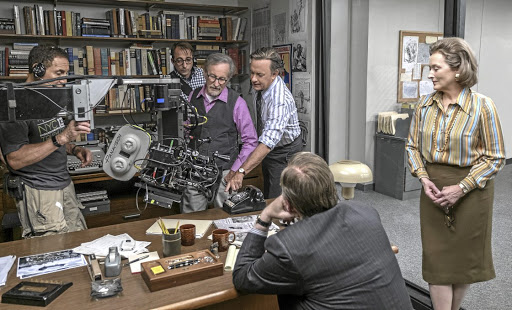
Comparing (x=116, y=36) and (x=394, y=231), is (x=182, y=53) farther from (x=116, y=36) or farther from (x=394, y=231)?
(x=394, y=231)

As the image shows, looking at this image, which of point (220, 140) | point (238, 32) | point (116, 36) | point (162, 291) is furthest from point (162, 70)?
point (162, 291)

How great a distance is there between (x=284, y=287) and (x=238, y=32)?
4317 mm

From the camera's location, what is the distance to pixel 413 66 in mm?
3633

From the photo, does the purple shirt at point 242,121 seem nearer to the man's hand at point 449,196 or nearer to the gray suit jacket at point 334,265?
the man's hand at point 449,196

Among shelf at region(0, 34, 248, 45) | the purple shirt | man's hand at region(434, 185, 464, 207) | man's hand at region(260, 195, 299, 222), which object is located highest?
shelf at region(0, 34, 248, 45)

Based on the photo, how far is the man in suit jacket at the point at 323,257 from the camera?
1.24 m

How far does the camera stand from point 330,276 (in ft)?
4.09

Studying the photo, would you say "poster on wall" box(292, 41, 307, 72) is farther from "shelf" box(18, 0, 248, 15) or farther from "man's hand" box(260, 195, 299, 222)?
"man's hand" box(260, 195, 299, 222)

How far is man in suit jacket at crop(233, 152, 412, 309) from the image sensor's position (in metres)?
1.24

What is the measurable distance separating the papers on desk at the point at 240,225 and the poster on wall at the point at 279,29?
3.10m

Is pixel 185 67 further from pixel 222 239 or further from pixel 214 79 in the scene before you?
pixel 222 239

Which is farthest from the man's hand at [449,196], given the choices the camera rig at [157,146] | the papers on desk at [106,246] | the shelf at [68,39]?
the shelf at [68,39]

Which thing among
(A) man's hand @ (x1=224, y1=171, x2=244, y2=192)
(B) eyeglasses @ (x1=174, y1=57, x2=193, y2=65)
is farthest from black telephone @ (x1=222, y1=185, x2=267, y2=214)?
(B) eyeglasses @ (x1=174, y1=57, x2=193, y2=65)

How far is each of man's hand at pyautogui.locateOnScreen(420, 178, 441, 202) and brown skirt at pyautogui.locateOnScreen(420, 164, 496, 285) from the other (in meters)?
0.03
